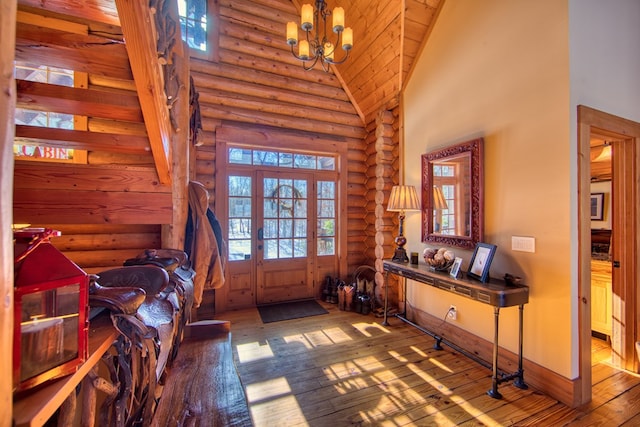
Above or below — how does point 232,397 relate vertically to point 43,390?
below

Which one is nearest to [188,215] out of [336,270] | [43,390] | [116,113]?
[116,113]

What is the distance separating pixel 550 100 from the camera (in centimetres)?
224

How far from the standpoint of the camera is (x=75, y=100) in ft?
4.67

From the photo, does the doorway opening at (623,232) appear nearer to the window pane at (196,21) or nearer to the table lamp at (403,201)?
the table lamp at (403,201)

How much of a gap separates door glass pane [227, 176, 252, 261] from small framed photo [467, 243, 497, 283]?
3.02 m

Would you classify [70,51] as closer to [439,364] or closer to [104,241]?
[104,241]

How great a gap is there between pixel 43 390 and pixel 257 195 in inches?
145

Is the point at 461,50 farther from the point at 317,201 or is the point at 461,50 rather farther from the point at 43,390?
the point at 43,390

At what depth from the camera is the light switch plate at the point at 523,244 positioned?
7.71 feet

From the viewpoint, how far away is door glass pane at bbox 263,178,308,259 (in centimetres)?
434

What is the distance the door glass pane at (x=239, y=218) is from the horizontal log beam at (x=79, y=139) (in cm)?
222

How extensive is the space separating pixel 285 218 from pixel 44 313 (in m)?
3.77

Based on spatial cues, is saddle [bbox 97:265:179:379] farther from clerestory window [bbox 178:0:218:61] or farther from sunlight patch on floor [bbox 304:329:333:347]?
clerestory window [bbox 178:0:218:61]

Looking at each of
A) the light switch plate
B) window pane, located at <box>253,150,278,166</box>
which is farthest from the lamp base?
window pane, located at <box>253,150,278,166</box>
